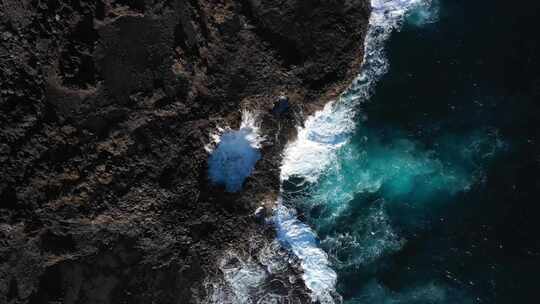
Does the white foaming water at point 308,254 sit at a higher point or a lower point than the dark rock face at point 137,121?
lower

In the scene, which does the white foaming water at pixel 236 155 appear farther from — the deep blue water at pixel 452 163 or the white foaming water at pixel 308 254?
the white foaming water at pixel 308 254

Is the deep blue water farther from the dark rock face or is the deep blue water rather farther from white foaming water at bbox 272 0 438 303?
the dark rock face

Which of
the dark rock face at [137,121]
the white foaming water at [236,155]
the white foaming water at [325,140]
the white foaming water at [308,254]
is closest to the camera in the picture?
the dark rock face at [137,121]

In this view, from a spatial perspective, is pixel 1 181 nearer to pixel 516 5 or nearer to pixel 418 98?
pixel 418 98

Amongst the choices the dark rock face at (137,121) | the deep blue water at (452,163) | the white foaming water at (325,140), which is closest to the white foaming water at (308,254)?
the white foaming water at (325,140)

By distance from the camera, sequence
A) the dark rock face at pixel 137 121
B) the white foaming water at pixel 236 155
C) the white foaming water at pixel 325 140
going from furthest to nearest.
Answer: the white foaming water at pixel 325 140
the white foaming water at pixel 236 155
the dark rock face at pixel 137 121
